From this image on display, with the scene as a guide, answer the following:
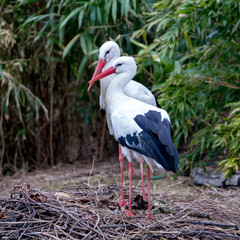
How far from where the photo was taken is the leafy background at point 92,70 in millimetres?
5492

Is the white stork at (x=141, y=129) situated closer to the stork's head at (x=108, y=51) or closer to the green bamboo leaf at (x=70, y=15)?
the stork's head at (x=108, y=51)

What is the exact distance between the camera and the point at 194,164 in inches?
248

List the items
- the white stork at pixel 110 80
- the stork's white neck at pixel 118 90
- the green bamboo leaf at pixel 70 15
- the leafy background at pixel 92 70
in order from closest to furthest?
the stork's white neck at pixel 118 90 < the white stork at pixel 110 80 < the leafy background at pixel 92 70 < the green bamboo leaf at pixel 70 15

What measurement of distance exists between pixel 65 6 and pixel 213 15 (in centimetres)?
250

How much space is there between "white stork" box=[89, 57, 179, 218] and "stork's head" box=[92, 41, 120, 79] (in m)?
0.68

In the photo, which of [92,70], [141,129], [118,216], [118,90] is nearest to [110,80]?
[118,90]

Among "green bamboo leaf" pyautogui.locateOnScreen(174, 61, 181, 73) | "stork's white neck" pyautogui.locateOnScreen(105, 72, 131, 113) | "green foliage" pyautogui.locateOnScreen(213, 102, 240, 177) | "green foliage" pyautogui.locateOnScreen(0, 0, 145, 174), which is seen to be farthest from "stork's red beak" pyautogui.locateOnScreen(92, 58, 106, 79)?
"green foliage" pyautogui.locateOnScreen(0, 0, 145, 174)

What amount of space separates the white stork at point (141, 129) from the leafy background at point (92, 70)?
3.86 feet

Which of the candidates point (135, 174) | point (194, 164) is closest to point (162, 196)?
point (194, 164)

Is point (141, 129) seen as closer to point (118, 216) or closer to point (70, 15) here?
point (118, 216)

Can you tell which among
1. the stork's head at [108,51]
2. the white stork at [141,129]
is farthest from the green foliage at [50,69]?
the white stork at [141,129]

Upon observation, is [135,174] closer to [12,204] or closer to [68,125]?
[68,125]

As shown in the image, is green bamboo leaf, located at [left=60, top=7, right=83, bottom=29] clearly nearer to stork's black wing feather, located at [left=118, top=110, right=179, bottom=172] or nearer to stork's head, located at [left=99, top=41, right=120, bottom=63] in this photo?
stork's head, located at [left=99, top=41, right=120, bottom=63]

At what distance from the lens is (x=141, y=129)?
3.94 m
